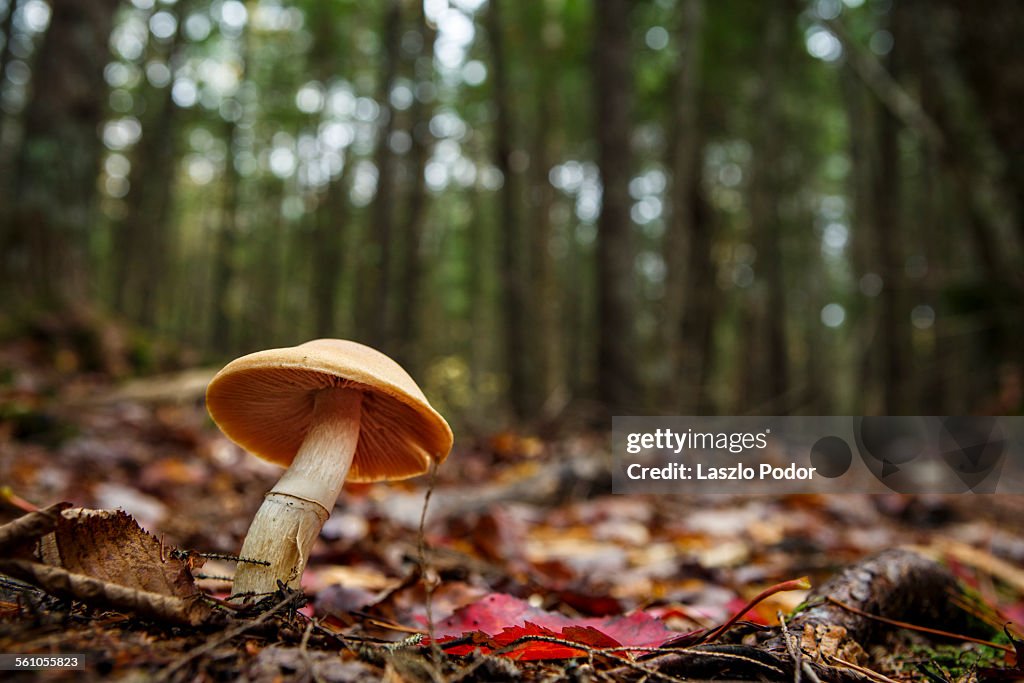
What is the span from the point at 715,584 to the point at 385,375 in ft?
6.72

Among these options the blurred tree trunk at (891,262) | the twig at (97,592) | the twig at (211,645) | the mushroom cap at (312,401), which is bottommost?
the twig at (211,645)

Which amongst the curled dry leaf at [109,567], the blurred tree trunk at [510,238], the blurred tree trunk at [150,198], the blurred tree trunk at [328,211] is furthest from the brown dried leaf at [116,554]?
the blurred tree trunk at [150,198]

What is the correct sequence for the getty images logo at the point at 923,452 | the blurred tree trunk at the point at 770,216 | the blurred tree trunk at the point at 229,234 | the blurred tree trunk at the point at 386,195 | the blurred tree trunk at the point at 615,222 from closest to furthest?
the getty images logo at the point at 923,452
the blurred tree trunk at the point at 615,222
the blurred tree trunk at the point at 386,195
the blurred tree trunk at the point at 770,216
the blurred tree trunk at the point at 229,234

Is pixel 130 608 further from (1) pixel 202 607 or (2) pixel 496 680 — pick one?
(2) pixel 496 680

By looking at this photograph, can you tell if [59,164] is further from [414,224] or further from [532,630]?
[532,630]

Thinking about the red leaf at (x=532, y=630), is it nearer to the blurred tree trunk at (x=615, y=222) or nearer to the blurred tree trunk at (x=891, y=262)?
the blurred tree trunk at (x=615, y=222)

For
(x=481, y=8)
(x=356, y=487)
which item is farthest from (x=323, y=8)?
(x=356, y=487)

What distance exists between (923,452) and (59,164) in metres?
9.69

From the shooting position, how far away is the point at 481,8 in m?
11.4

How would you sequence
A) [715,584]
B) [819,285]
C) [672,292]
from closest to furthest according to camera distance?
[715,584] → [672,292] → [819,285]

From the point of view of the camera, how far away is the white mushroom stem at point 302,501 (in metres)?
1.47

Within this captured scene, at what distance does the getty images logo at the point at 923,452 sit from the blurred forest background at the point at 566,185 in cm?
49

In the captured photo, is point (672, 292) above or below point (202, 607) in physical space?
above

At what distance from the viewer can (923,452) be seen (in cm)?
800
